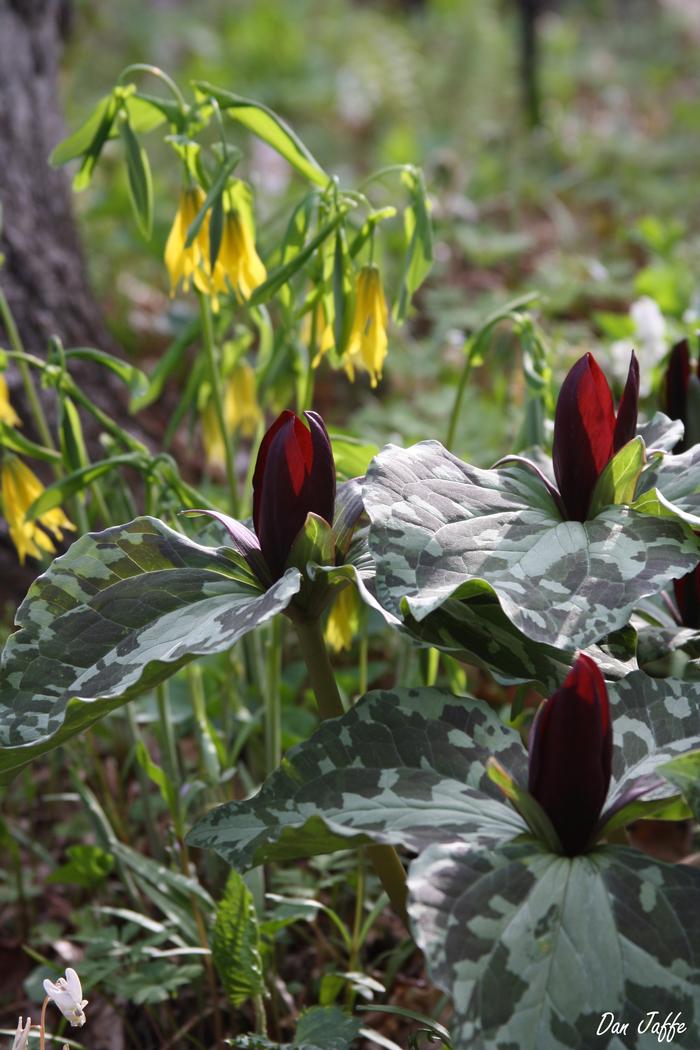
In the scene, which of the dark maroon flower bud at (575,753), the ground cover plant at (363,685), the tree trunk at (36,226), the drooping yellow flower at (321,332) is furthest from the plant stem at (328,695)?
the tree trunk at (36,226)

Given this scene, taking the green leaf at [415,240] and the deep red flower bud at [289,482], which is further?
the green leaf at [415,240]

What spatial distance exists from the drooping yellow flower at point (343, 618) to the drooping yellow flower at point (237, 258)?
35 centimetres

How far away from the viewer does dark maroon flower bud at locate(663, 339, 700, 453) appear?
1.23 m

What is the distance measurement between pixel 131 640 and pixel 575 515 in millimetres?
418

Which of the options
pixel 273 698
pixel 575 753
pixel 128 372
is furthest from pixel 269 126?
pixel 575 753

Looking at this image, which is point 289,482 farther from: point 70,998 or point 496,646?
point 70,998

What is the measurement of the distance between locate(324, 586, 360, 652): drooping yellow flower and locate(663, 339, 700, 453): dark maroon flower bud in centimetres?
44

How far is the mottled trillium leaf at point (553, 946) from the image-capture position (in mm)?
668

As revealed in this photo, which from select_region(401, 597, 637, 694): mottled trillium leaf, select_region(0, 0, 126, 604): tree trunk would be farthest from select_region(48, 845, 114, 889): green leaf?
select_region(0, 0, 126, 604): tree trunk

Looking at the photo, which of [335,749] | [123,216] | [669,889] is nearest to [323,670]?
[335,749]

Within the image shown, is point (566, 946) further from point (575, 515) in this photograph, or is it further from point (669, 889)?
point (575, 515)

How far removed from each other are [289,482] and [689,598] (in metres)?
0.48

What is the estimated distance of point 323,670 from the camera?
0.95 m

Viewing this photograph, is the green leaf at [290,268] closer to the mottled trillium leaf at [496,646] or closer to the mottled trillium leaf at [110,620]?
the mottled trillium leaf at [110,620]
